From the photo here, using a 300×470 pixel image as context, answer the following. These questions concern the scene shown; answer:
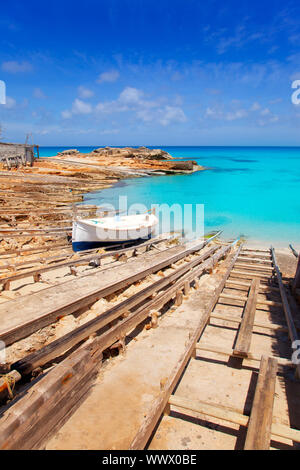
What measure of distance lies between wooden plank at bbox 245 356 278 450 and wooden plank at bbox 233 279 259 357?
543 mm

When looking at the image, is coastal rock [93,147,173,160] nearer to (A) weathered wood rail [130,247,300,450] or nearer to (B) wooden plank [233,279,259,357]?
(B) wooden plank [233,279,259,357]

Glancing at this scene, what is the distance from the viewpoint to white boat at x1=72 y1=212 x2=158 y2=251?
12.8 metres

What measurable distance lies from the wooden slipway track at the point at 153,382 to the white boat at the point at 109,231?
5325 mm

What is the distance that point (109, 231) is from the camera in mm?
13430

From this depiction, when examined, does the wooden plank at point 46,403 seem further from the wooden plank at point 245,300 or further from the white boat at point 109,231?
the white boat at point 109,231

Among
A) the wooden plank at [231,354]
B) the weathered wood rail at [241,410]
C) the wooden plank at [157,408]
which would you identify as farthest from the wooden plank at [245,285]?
the wooden plank at [157,408]

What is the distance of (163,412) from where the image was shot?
13.3 feet

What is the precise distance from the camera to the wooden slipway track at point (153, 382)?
3496mm

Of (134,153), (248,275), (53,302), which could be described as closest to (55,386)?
(53,302)

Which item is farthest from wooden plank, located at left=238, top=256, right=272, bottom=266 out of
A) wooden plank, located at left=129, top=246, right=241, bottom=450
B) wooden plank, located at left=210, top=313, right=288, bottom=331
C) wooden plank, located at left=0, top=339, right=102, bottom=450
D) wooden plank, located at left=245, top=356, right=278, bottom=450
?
wooden plank, located at left=0, top=339, right=102, bottom=450

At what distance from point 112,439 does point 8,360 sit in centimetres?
245

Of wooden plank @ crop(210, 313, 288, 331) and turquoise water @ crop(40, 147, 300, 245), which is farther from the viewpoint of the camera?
turquoise water @ crop(40, 147, 300, 245)

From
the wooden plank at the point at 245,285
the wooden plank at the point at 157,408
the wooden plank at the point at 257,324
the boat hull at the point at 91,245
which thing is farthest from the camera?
the boat hull at the point at 91,245
